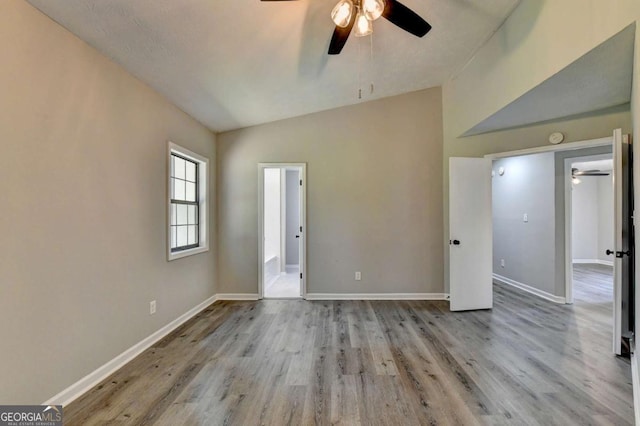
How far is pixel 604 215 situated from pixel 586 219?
0.36 meters

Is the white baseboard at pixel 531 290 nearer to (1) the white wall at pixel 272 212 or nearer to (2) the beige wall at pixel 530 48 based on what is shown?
(2) the beige wall at pixel 530 48

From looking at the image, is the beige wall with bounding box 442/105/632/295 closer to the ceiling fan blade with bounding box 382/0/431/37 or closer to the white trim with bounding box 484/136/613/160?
the white trim with bounding box 484/136/613/160

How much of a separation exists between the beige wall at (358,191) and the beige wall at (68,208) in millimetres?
1580

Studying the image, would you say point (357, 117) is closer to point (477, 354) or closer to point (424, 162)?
point (424, 162)

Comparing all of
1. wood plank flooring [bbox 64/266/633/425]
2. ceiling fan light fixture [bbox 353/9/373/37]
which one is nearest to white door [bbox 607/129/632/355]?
wood plank flooring [bbox 64/266/633/425]

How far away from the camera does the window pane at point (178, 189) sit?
146 inches

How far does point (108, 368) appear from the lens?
94.3 inches

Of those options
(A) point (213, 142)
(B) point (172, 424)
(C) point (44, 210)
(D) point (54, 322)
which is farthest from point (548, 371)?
(A) point (213, 142)

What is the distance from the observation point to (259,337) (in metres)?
3.17

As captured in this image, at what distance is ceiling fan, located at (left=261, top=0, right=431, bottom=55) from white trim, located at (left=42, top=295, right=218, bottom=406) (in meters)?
3.13

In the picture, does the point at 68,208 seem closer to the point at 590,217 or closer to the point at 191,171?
the point at 191,171

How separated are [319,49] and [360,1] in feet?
3.14

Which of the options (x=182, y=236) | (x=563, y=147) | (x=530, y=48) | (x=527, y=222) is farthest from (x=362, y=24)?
→ (x=527, y=222)

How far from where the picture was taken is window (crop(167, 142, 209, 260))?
139 inches
